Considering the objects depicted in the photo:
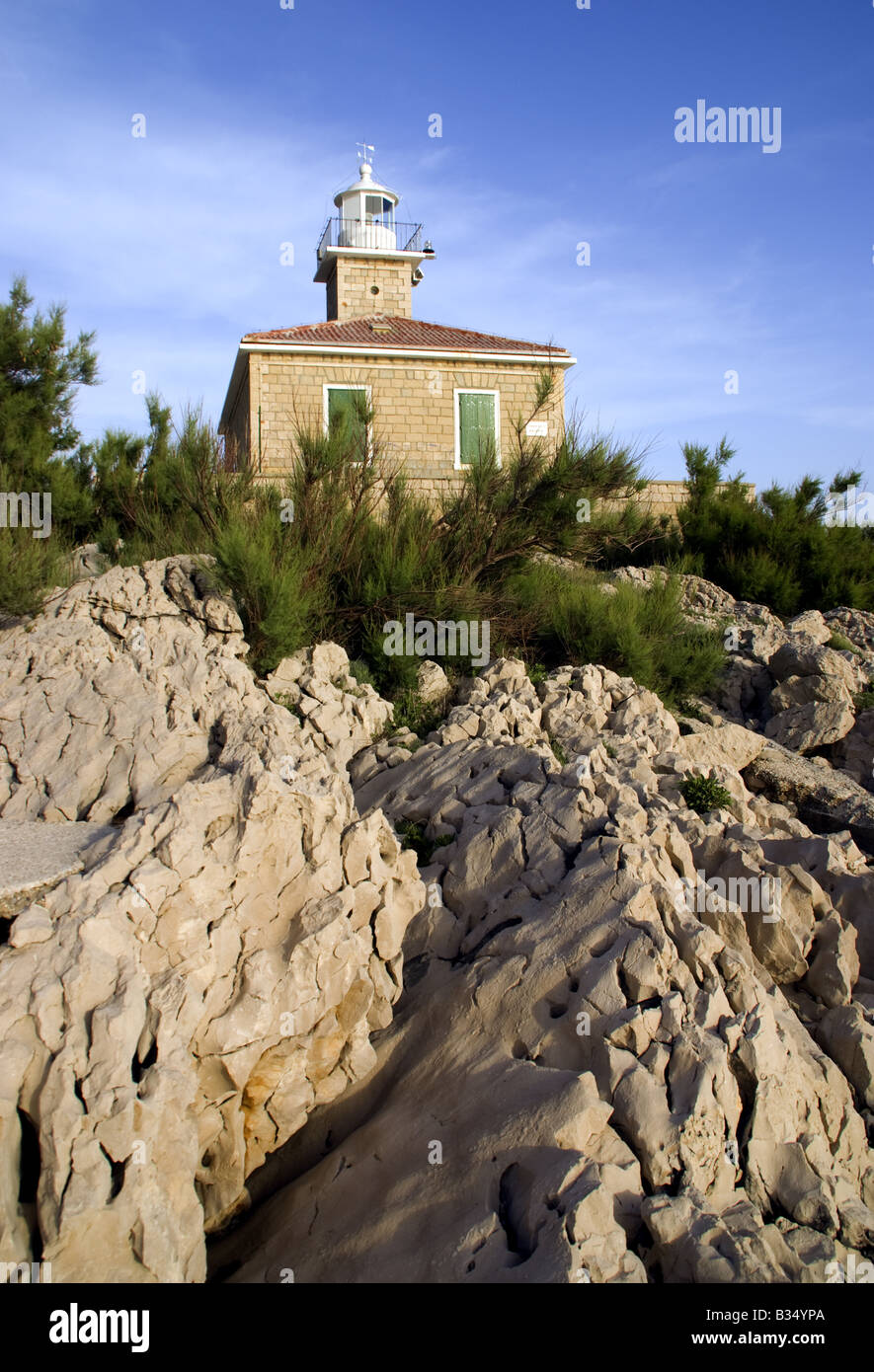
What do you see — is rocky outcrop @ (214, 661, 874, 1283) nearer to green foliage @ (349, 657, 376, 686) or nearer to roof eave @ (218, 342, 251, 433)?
green foliage @ (349, 657, 376, 686)

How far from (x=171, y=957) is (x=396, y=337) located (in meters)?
15.9

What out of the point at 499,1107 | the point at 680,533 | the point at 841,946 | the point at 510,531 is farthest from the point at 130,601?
the point at 680,533

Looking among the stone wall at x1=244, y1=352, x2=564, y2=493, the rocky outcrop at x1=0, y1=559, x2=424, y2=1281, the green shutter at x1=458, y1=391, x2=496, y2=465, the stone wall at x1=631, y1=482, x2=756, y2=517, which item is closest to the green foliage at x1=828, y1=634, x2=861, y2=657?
the stone wall at x1=631, y1=482, x2=756, y2=517

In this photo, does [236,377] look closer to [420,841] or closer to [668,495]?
[668,495]

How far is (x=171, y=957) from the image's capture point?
4809mm

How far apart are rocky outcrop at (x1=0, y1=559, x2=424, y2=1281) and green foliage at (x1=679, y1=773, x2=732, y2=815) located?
2.61m

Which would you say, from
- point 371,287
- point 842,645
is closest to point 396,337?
point 371,287

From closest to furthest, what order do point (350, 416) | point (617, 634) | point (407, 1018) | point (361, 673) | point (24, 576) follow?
point (407, 1018) < point (24, 576) < point (361, 673) < point (617, 634) < point (350, 416)

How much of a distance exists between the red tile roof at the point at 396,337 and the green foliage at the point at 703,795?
37.4 feet

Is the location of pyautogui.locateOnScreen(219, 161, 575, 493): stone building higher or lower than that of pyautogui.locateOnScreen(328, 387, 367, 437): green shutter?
higher

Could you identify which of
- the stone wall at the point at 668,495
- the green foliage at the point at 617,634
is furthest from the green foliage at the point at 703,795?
the stone wall at the point at 668,495

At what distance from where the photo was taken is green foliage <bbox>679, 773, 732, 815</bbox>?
761cm

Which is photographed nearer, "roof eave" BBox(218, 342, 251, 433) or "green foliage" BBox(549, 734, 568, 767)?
"green foliage" BBox(549, 734, 568, 767)

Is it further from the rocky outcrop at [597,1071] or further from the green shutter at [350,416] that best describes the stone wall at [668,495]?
the rocky outcrop at [597,1071]
